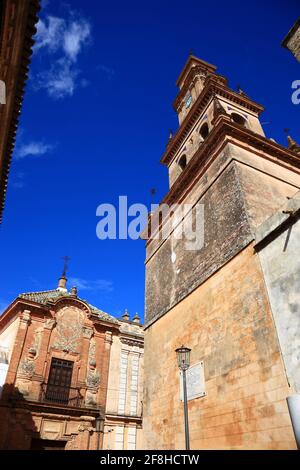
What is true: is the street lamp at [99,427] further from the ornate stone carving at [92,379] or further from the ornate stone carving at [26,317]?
the ornate stone carving at [26,317]

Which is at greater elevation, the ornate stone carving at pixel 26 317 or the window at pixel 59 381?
the ornate stone carving at pixel 26 317

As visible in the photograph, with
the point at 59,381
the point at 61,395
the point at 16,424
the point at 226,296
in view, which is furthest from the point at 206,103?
the point at 16,424

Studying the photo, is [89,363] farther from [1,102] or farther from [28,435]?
[1,102]

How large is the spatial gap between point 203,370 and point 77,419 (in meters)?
10.8

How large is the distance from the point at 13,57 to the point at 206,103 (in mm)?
10057

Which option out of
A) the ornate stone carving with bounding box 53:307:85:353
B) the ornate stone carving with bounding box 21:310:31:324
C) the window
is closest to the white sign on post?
the window

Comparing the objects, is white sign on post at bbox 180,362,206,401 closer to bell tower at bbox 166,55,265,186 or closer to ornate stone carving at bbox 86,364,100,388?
bell tower at bbox 166,55,265,186

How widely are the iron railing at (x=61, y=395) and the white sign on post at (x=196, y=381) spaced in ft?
32.8

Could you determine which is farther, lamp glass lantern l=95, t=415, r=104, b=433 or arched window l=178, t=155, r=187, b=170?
lamp glass lantern l=95, t=415, r=104, b=433

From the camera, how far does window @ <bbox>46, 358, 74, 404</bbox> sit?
636 inches

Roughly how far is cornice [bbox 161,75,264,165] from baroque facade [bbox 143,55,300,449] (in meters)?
0.06

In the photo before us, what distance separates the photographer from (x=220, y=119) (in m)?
10.4

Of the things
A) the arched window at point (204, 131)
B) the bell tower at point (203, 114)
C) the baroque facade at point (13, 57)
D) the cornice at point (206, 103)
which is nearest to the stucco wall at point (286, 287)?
the baroque facade at point (13, 57)

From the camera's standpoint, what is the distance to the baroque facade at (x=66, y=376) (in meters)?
14.9
